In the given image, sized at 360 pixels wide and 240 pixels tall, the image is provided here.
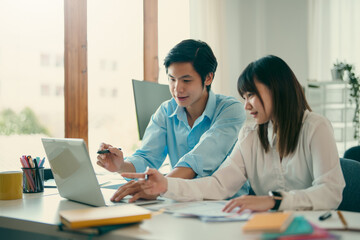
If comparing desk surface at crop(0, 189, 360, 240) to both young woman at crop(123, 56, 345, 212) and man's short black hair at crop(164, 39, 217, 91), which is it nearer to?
young woman at crop(123, 56, 345, 212)

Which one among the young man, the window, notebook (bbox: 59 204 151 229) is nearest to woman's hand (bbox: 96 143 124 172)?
the young man

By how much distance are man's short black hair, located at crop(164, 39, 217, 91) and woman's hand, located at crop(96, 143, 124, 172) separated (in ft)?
1.43

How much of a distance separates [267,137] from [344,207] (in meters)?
0.34

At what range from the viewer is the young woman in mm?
1225

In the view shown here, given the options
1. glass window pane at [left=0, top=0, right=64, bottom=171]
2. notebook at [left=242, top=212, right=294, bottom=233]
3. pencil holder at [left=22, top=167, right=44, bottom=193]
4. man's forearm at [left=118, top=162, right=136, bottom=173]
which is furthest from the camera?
glass window pane at [left=0, top=0, right=64, bottom=171]

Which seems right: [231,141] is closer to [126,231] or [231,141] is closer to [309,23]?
[126,231]

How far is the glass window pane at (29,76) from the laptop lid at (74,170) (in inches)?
59.5

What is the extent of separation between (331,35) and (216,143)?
11.8ft

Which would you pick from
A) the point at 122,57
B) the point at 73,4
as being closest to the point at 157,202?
the point at 73,4

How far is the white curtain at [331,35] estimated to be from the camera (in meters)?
4.58

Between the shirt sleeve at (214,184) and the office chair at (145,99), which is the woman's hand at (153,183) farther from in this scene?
the office chair at (145,99)

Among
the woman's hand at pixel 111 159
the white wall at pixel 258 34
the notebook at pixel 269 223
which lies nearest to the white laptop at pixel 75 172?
the woman's hand at pixel 111 159

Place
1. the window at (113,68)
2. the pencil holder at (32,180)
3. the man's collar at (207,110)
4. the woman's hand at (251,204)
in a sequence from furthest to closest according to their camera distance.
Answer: the window at (113,68)
the man's collar at (207,110)
the pencil holder at (32,180)
the woman's hand at (251,204)

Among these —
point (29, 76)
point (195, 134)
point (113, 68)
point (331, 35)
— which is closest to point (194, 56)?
point (195, 134)
